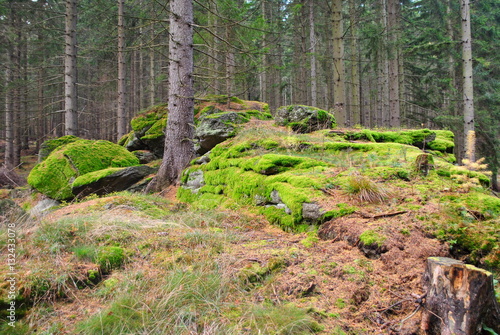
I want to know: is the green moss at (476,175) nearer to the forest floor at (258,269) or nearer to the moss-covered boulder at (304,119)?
the forest floor at (258,269)

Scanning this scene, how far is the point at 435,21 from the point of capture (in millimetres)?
19375

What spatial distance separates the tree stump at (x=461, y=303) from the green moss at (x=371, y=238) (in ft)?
2.64

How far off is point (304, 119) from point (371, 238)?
209 inches

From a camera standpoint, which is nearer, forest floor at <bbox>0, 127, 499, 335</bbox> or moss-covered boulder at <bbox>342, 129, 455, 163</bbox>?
forest floor at <bbox>0, 127, 499, 335</bbox>

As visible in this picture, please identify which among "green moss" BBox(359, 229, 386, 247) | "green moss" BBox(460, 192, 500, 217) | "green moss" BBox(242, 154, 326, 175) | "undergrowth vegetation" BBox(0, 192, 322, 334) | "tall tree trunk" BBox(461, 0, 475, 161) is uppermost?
"tall tree trunk" BBox(461, 0, 475, 161)

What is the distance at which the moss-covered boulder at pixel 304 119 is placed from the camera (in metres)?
7.56

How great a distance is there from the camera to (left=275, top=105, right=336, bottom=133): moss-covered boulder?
298 inches

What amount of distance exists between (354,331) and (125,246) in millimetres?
2354

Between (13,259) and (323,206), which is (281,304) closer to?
(323,206)

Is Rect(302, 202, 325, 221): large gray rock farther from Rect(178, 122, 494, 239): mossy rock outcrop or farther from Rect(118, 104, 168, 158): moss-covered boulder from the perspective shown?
Rect(118, 104, 168, 158): moss-covered boulder

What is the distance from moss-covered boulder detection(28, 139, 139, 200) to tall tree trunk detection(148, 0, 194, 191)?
A: 249 cm

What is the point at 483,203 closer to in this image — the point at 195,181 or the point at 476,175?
the point at 476,175

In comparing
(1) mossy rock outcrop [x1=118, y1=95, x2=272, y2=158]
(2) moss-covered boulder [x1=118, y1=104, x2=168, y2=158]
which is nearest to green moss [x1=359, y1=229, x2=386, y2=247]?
(1) mossy rock outcrop [x1=118, y1=95, x2=272, y2=158]

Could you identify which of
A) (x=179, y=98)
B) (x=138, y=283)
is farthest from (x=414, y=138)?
(x=138, y=283)
